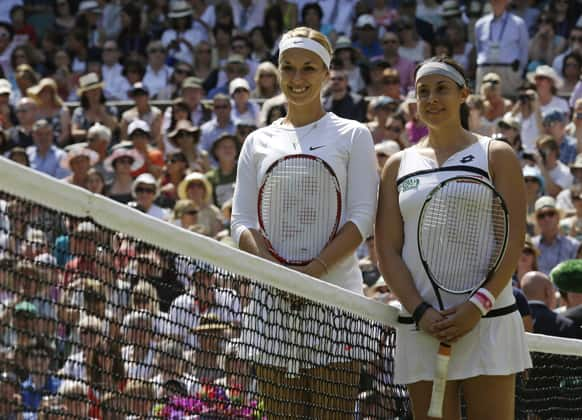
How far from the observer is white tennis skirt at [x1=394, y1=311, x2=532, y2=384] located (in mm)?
5309

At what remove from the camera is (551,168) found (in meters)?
13.2

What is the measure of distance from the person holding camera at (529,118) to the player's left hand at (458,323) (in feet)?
29.1

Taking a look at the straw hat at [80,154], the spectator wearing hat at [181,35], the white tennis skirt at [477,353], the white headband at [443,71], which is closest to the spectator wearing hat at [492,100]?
the straw hat at [80,154]

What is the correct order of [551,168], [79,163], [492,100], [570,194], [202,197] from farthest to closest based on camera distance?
[492,100] < [79,163] < [551,168] < [202,197] < [570,194]

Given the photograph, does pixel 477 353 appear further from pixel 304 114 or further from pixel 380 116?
pixel 380 116

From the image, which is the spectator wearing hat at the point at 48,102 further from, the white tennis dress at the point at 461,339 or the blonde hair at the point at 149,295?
the blonde hair at the point at 149,295

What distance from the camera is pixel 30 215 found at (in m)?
4.40

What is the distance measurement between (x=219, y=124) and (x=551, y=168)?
385 cm

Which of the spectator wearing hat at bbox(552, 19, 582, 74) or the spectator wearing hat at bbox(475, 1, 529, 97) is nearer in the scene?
the spectator wearing hat at bbox(552, 19, 582, 74)

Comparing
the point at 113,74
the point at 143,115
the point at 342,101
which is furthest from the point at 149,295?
the point at 113,74

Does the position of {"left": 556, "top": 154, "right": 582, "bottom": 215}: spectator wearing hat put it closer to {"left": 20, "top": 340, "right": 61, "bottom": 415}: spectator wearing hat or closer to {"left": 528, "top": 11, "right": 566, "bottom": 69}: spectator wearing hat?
{"left": 528, "top": 11, "right": 566, "bottom": 69}: spectator wearing hat

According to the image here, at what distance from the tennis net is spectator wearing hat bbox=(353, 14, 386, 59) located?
1135 centimetres

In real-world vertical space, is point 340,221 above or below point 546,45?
below

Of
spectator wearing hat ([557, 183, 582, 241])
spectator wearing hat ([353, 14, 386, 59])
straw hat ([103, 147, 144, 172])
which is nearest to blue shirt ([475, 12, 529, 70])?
spectator wearing hat ([353, 14, 386, 59])
